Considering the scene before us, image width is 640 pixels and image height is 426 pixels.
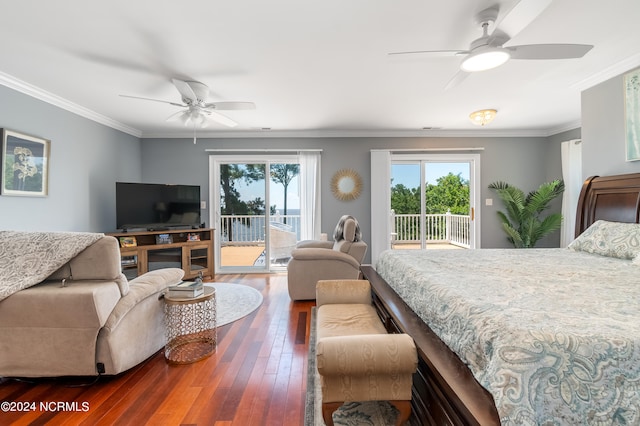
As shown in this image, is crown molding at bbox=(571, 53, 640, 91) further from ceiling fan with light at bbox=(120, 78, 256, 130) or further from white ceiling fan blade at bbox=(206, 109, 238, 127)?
white ceiling fan blade at bbox=(206, 109, 238, 127)

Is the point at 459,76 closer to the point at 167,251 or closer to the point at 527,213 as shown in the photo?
the point at 527,213

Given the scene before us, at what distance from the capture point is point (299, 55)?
2.34m

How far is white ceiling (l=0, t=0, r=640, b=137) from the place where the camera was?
1.81m

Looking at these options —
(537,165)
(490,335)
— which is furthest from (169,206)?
(537,165)

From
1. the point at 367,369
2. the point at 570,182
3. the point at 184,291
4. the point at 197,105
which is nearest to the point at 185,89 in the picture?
the point at 197,105

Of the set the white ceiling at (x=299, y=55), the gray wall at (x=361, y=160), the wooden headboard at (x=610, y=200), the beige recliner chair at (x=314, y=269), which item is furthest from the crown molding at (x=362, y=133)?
the beige recliner chair at (x=314, y=269)

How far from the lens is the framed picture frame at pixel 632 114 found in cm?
248

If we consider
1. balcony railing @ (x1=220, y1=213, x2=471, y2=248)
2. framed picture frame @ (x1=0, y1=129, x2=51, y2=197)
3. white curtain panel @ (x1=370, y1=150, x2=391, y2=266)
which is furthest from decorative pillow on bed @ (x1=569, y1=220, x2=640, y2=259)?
framed picture frame @ (x1=0, y1=129, x2=51, y2=197)

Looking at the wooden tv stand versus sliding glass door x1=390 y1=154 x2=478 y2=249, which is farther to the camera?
sliding glass door x1=390 y1=154 x2=478 y2=249

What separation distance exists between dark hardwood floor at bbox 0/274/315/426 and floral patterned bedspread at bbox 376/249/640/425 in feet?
3.40

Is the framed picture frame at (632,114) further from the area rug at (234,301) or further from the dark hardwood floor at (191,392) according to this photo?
the area rug at (234,301)

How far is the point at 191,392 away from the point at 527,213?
16.7 ft

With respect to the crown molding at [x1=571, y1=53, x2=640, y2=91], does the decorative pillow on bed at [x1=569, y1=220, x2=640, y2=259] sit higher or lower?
lower

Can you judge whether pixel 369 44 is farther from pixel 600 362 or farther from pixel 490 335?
pixel 600 362
